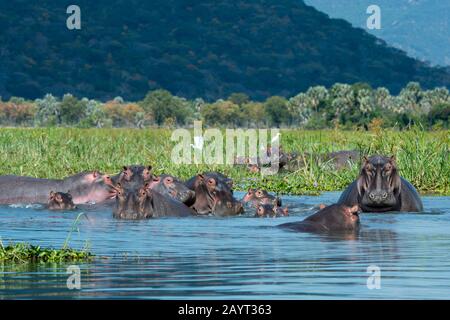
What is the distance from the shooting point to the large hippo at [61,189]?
16.5 meters

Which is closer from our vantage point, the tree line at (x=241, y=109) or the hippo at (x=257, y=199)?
the hippo at (x=257, y=199)

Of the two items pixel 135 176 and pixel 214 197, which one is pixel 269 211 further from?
pixel 135 176

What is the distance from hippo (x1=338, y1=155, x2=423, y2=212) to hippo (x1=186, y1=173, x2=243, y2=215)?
140 cm

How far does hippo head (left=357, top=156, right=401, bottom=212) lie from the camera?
15.0 m

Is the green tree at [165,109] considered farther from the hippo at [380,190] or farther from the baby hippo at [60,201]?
the hippo at [380,190]

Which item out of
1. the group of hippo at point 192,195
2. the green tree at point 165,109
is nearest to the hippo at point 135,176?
the group of hippo at point 192,195

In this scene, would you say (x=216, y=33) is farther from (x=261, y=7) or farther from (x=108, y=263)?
(x=108, y=263)

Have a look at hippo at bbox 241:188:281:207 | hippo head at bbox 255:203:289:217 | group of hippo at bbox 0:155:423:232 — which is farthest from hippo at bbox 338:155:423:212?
hippo at bbox 241:188:281:207

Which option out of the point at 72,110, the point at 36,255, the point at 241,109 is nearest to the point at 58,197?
the point at 36,255

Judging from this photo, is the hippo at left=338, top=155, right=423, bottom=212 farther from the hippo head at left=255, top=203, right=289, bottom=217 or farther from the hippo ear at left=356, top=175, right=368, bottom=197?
the hippo head at left=255, top=203, right=289, bottom=217

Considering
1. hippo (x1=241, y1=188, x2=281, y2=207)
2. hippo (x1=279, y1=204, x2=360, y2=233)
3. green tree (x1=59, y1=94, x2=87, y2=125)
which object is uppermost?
green tree (x1=59, y1=94, x2=87, y2=125)

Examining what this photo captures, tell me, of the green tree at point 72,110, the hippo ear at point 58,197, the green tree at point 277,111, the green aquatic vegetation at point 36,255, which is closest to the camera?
the green aquatic vegetation at point 36,255

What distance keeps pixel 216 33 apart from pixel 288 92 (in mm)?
18765

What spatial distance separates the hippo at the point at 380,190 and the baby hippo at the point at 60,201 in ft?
A: 11.2
